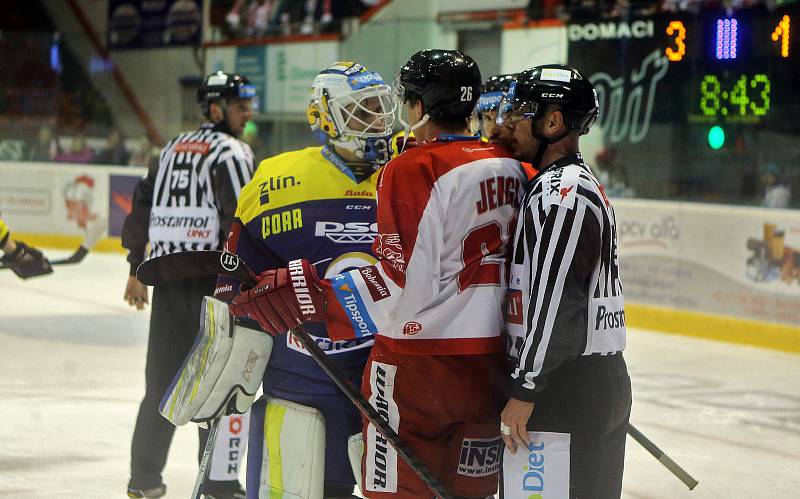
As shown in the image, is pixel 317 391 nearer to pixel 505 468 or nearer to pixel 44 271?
pixel 505 468

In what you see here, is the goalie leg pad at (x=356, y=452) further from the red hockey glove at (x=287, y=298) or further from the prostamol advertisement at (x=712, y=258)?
the prostamol advertisement at (x=712, y=258)

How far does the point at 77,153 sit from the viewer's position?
35.8ft

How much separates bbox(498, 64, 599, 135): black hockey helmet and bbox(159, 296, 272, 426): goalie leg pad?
0.67m

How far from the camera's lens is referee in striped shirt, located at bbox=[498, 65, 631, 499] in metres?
1.86

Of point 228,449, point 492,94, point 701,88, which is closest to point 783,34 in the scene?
point 701,88

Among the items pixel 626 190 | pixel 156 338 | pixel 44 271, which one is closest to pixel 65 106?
pixel 626 190

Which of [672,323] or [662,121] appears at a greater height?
[662,121]

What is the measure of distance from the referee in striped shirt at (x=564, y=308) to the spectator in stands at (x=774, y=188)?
513cm

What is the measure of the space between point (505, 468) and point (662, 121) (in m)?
6.08

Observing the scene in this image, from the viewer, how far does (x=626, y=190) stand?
7598 millimetres

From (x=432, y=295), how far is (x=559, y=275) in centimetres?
21

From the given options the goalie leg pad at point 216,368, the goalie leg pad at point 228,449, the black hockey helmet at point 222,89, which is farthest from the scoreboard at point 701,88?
the goalie leg pad at point 216,368

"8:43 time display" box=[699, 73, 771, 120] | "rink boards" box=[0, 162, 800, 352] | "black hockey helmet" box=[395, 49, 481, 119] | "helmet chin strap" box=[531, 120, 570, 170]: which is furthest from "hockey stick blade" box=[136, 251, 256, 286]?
"8:43 time display" box=[699, 73, 771, 120]

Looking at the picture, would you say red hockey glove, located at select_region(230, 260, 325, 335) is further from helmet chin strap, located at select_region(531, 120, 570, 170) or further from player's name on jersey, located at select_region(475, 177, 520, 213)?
helmet chin strap, located at select_region(531, 120, 570, 170)
